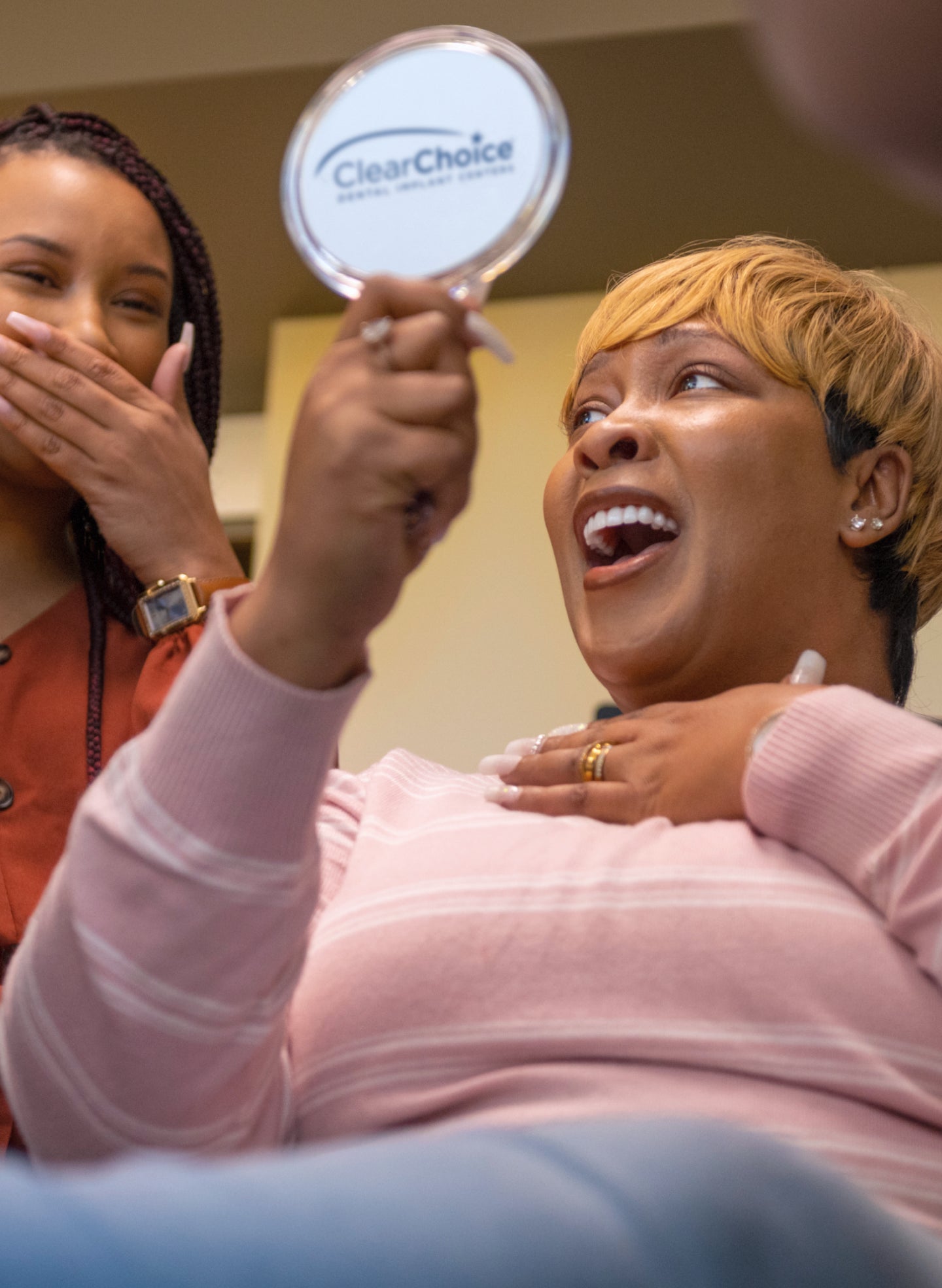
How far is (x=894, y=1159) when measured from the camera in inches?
27.0

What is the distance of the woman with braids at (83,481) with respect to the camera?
1.09m

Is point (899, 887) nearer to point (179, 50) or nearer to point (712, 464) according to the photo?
point (712, 464)

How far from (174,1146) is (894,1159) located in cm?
34

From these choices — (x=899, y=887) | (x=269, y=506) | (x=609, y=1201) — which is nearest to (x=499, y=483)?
(x=269, y=506)

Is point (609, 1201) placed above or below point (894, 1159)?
above

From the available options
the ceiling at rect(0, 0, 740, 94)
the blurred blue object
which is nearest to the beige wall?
the ceiling at rect(0, 0, 740, 94)

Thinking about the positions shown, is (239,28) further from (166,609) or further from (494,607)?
(166,609)

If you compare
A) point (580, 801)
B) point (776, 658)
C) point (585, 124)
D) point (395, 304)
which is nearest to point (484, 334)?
point (395, 304)

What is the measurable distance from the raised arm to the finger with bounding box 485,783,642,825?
285 millimetres

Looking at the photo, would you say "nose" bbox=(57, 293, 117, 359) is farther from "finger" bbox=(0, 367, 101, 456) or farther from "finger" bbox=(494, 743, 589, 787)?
"finger" bbox=(494, 743, 589, 787)

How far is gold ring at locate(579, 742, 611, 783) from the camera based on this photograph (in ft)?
3.10

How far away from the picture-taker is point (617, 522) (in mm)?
1074

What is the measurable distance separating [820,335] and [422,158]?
480mm

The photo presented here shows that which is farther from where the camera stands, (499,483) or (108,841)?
(499,483)
